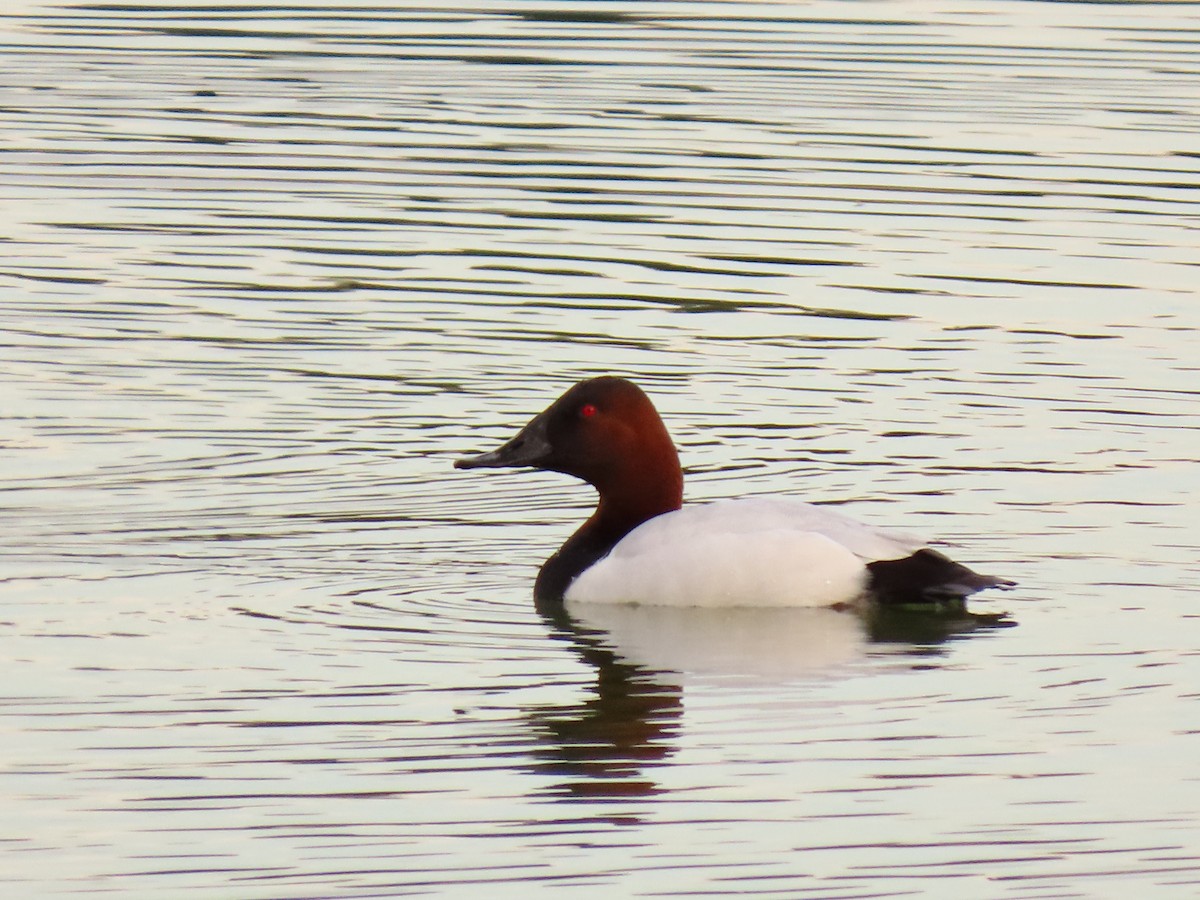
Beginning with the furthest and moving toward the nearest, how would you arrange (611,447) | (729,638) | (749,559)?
(611,447), (749,559), (729,638)

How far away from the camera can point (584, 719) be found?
812 centimetres

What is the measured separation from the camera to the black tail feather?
366 inches

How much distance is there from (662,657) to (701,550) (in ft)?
2.31

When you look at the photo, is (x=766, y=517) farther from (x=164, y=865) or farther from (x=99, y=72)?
(x=99, y=72)

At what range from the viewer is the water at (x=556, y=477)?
279 inches

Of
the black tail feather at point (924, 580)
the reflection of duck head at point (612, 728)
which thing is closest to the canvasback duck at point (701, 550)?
the black tail feather at point (924, 580)

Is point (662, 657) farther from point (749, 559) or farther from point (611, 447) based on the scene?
point (611, 447)

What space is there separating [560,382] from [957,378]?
Result: 6.44 ft

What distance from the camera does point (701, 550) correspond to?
950 cm

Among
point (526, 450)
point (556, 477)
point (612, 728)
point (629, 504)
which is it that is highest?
point (526, 450)

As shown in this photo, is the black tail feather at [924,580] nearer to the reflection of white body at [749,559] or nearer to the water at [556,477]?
the reflection of white body at [749,559]

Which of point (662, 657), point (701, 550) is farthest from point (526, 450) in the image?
point (662, 657)

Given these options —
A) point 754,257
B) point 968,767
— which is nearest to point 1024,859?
point 968,767

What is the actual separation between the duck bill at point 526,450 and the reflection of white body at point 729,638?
2.63 feet
